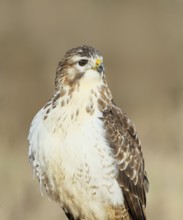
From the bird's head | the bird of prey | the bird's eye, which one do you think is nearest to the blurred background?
the bird of prey

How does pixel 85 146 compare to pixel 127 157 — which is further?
pixel 127 157

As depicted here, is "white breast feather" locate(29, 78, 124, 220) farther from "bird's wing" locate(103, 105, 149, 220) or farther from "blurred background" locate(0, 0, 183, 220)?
"blurred background" locate(0, 0, 183, 220)

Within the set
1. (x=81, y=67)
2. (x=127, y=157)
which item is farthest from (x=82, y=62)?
(x=127, y=157)

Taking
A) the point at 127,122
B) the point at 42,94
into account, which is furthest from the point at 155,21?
the point at 127,122

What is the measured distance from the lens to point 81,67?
29.3ft

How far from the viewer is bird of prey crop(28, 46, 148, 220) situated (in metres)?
8.80

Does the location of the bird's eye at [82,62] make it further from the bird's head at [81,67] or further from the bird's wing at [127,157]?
the bird's wing at [127,157]

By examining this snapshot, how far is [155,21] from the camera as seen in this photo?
49.6 feet

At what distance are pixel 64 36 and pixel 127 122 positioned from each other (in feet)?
17.2

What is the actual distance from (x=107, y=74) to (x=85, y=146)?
4831mm

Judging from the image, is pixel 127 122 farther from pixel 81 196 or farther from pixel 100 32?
pixel 100 32

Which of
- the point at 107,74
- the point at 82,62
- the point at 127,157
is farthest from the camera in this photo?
the point at 107,74

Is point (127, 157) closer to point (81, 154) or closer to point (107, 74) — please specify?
point (81, 154)

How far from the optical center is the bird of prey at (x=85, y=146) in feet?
28.9
